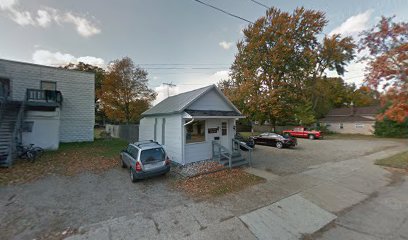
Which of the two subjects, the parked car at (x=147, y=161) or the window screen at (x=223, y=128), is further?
the window screen at (x=223, y=128)

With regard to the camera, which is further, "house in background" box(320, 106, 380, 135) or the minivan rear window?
"house in background" box(320, 106, 380, 135)

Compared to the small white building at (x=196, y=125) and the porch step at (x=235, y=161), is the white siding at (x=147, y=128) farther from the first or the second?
the porch step at (x=235, y=161)

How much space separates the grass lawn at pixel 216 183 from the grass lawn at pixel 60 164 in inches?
204

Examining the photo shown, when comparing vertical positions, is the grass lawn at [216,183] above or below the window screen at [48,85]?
below

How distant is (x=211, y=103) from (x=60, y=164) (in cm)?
915

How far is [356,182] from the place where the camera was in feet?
24.9

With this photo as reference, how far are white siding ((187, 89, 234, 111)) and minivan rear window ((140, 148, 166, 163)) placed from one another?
3160 millimetres

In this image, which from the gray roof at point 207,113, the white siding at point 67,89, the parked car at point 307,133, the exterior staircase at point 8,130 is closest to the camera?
the exterior staircase at point 8,130

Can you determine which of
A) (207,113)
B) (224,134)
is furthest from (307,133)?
(207,113)

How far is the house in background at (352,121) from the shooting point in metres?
29.2

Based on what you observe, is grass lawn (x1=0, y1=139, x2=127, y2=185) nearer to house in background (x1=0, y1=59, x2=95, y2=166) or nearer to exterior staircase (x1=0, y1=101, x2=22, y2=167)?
exterior staircase (x1=0, y1=101, x2=22, y2=167)

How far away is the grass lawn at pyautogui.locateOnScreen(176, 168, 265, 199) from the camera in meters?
6.54

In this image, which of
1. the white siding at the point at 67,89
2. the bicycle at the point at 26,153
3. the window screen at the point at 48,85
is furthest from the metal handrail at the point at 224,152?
the window screen at the point at 48,85

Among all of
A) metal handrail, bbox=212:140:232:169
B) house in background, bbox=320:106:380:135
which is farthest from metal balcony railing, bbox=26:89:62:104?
house in background, bbox=320:106:380:135
